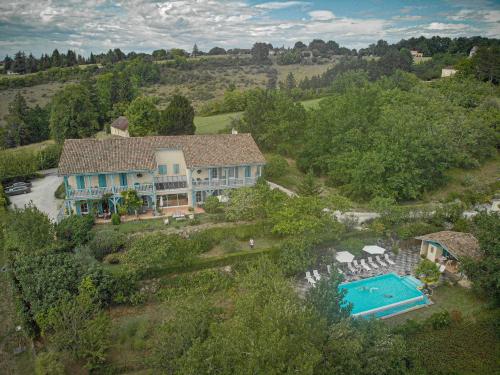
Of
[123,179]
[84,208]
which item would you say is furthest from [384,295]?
[84,208]

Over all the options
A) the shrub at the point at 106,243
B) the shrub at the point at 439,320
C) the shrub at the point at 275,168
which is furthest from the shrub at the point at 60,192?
the shrub at the point at 439,320

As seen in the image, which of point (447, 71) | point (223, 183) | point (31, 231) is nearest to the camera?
point (31, 231)

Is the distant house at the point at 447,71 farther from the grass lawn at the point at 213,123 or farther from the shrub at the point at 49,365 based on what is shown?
the shrub at the point at 49,365

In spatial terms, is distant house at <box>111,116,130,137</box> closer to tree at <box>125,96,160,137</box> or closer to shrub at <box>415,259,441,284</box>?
tree at <box>125,96,160,137</box>

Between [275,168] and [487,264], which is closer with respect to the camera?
[487,264]

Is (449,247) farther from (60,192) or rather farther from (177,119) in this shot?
(60,192)

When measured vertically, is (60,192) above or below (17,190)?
above

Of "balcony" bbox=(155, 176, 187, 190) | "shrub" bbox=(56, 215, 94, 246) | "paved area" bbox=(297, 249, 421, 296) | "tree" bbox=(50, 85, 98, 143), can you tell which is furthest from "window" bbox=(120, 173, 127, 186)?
"tree" bbox=(50, 85, 98, 143)
